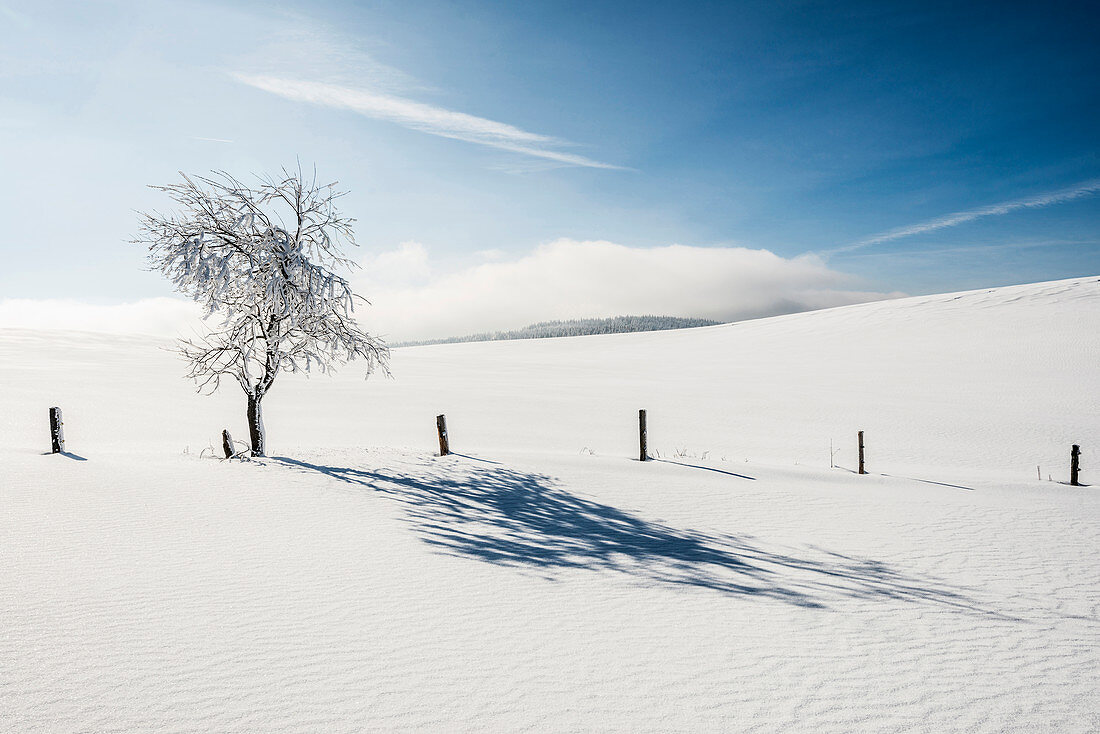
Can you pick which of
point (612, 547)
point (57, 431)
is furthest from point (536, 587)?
point (57, 431)

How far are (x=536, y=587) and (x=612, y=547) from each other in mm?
2145


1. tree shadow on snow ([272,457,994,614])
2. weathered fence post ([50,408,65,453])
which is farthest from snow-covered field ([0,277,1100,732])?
weathered fence post ([50,408,65,453])

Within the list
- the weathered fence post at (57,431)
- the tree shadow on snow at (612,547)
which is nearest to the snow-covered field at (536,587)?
the tree shadow on snow at (612,547)

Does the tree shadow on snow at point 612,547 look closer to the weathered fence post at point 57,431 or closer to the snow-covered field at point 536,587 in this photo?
the snow-covered field at point 536,587

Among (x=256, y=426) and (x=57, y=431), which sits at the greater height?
(x=57, y=431)

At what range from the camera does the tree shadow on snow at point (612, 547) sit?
7.23 m

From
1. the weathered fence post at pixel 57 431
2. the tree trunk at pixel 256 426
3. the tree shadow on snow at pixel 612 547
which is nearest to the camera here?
the tree shadow on snow at pixel 612 547

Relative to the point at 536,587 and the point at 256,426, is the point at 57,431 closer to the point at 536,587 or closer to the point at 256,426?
the point at 256,426

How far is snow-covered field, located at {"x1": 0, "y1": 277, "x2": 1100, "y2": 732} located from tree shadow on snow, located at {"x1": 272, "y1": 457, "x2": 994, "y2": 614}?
64 mm

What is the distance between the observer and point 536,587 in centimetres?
684

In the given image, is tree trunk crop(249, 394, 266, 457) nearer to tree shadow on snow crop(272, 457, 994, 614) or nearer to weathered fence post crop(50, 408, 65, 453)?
tree shadow on snow crop(272, 457, 994, 614)

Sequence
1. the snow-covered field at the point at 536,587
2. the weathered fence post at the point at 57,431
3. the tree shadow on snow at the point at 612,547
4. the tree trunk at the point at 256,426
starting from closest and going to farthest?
1. the snow-covered field at the point at 536,587
2. the tree shadow on snow at the point at 612,547
3. the weathered fence post at the point at 57,431
4. the tree trunk at the point at 256,426

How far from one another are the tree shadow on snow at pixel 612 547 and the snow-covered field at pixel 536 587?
64mm

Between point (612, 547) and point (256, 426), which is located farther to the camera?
point (256, 426)
